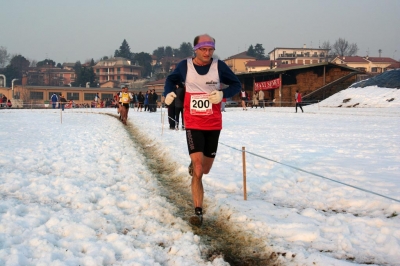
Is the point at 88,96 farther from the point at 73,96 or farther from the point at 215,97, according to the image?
the point at 215,97

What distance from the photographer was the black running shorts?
198 inches

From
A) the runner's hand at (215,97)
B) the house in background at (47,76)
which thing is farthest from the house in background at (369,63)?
the runner's hand at (215,97)

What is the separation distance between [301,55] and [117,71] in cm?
6029

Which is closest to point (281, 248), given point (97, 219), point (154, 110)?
point (97, 219)

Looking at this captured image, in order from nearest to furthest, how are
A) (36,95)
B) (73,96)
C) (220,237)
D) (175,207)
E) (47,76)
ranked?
1. (220,237)
2. (175,207)
3. (36,95)
4. (73,96)
5. (47,76)

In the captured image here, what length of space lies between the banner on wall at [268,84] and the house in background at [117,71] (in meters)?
85.2

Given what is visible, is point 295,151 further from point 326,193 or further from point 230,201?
point 230,201

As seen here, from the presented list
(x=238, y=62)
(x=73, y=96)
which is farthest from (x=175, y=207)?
(x=238, y=62)

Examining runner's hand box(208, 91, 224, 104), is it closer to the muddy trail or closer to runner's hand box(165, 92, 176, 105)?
runner's hand box(165, 92, 176, 105)

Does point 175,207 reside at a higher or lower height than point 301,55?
lower

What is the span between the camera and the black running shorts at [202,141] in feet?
16.5

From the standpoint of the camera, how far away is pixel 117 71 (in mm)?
133125

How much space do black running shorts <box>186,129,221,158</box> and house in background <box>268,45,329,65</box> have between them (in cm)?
12247

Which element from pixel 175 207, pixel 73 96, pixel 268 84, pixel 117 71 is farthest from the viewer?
pixel 117 71
